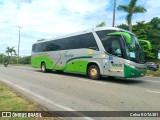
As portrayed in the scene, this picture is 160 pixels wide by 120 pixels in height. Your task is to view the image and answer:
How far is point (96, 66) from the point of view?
15.3 meters

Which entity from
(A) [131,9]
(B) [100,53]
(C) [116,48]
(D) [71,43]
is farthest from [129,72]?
(A) [131,9]

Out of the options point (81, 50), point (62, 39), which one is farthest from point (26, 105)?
point (62, 39)

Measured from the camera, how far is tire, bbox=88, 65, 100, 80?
49.4 feet

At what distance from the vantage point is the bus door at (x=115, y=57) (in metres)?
13.5

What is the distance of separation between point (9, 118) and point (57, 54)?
14.4 meters

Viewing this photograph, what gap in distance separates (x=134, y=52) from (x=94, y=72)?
9.96ft

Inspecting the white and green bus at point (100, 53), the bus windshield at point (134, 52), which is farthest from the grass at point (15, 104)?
the bus windshield at point (134, 52)

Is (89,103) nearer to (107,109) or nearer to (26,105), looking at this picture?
(107,109)

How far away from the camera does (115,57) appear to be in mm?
13766

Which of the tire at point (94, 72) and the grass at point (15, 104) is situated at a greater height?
the tire at point (94, 72)

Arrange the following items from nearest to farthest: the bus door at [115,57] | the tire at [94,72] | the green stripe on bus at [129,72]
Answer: the green stripe on bus at [129,72], the bus door at [115,57], the tire at [94,72]

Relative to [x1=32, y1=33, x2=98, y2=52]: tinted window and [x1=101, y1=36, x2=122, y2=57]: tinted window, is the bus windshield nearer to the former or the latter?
[x1=101, y1=36, x2=122, y2=57]: tinted window

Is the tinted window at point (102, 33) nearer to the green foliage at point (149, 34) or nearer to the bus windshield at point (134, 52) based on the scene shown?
the bus windshield at point (134, 52)

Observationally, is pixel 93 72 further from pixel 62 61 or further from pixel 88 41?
pixel 62 61
